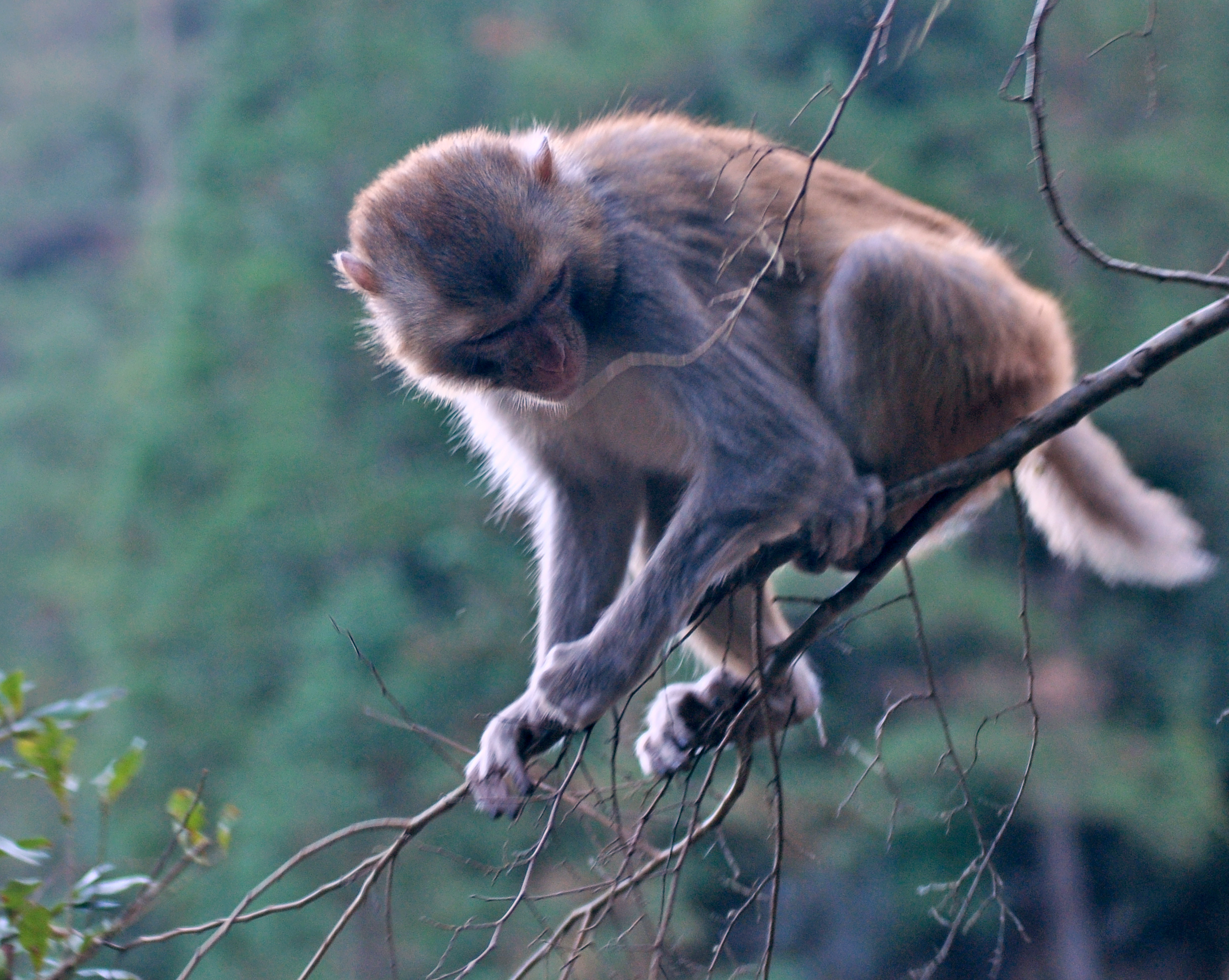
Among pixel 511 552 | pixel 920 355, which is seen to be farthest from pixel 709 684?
pixel 511 552

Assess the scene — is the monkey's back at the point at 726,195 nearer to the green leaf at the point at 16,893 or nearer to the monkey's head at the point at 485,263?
the monkey's head at the point at 485,263

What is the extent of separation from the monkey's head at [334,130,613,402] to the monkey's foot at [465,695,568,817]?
29.0 inches

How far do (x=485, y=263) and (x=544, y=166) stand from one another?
34 cm

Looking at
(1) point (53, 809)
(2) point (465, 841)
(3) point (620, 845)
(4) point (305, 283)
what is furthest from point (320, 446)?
(3) point (620, 845)

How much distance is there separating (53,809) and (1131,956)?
1038 cm

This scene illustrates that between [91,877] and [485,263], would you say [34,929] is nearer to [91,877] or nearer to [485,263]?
[91,877]

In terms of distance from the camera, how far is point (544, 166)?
2.79 meters

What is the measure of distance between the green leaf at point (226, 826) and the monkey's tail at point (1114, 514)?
2133 mm

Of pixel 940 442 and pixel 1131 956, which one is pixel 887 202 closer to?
pixel 940 442

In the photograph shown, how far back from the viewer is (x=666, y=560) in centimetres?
260

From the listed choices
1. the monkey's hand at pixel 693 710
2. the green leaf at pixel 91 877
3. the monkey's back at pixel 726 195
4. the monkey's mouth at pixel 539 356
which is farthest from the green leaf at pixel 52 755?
the monkey's back at pixel 726 195

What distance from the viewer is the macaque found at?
2.62 metres

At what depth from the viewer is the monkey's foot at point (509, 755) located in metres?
2.59

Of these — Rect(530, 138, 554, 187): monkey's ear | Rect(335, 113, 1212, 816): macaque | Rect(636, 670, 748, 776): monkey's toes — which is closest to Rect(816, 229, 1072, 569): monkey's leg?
Rect(335, 113, 1212, 816): macaque
